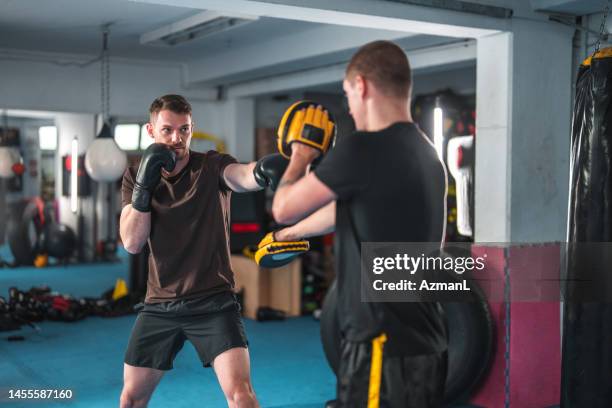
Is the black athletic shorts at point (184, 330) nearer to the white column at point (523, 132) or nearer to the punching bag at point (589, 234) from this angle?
the punching bag at point (589, 234)

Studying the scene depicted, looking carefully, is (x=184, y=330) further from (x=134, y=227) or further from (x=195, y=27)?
(x=195, y=27)

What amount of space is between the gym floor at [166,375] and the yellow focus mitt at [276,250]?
181cm

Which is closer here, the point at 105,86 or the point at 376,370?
the point at 376,370

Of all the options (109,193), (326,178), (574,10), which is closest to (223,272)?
(326,178)

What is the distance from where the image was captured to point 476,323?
12.7 feet

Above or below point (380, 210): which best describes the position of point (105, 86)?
above

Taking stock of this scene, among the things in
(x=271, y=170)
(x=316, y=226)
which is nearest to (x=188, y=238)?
(x=271, y=170)

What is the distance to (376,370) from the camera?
1864 mm

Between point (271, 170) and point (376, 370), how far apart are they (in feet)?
2.70

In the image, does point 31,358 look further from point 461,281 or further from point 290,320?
point 461,281

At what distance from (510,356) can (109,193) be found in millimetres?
7301

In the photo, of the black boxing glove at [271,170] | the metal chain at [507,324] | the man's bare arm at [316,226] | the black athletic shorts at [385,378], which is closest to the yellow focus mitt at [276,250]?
the man's bare arm at [316,226]

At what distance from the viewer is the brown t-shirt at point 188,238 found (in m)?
2.69

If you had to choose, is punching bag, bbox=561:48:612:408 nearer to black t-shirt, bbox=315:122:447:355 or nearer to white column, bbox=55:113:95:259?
black t-shirt, bbox=315:122:447:355
